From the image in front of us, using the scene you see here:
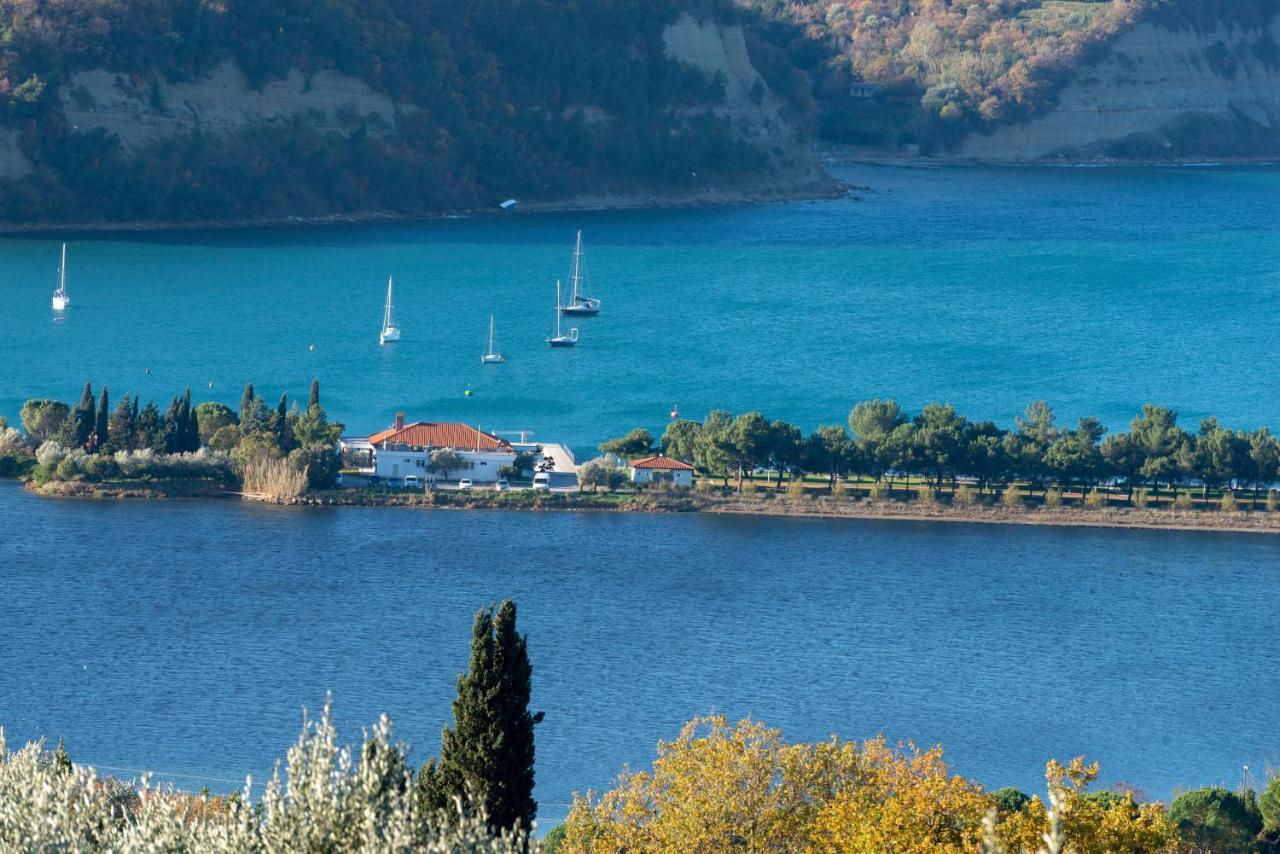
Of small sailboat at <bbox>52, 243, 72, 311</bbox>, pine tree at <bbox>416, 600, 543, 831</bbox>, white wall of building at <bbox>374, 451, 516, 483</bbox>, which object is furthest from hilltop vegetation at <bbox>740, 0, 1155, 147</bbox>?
pine tree at <bbox>416, 600, 543, 831</bbox>

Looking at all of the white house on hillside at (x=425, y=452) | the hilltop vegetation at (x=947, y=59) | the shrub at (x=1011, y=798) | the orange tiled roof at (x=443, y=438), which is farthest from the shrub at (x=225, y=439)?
the hilltop vegetation at (x=947, y=59)

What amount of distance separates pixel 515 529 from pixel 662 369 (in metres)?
23.9

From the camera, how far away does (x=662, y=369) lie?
234 feet

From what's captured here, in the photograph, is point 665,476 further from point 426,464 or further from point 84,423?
point 84,423

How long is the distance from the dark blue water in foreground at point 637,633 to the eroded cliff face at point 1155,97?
111m

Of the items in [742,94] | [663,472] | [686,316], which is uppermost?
[742,94]

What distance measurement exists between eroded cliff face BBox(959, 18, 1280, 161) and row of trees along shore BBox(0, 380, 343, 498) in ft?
355

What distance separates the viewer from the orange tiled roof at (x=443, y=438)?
171 ft

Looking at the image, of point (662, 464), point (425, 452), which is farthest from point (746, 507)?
point (425, 452)

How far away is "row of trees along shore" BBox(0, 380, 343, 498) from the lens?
49.8 metres

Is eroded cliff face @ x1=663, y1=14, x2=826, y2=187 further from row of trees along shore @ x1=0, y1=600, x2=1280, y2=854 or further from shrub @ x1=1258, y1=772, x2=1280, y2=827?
row of trees along shore @ x1=0, y1=600, x2=1280, y2=854

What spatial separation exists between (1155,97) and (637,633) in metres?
131

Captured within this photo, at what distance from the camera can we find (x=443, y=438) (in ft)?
172

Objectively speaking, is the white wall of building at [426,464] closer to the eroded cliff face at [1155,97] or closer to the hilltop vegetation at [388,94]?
the hilltop vegetation at [388,94]
